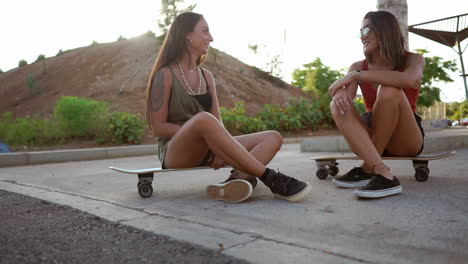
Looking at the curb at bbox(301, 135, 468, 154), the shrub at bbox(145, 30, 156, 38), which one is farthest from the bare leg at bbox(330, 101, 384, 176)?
the shrub at bbox(145, 30, 156, 38)

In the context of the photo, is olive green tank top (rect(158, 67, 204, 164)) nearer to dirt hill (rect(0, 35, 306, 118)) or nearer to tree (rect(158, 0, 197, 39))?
dirt hill (rect(0, 35, 306, 118))

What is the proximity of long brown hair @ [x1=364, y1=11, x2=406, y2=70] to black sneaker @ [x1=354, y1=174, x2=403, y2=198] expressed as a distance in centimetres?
95

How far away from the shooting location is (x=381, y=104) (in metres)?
2.89

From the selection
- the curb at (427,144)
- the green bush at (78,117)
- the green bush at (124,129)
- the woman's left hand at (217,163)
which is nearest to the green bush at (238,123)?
the green bush at (124,129)

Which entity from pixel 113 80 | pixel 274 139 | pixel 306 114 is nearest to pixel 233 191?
pixel 274 139

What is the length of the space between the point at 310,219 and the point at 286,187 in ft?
1.48

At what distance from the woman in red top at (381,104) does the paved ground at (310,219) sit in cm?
24

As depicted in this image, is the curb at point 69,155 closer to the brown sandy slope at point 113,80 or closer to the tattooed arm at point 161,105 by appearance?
the tattooed arm at point 161,105

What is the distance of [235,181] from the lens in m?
2.70

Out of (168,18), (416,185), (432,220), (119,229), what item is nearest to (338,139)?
(416,185)

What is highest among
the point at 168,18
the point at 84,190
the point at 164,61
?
the point at 168,18

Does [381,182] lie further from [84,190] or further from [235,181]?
[84,190]

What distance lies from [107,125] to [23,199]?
573cm

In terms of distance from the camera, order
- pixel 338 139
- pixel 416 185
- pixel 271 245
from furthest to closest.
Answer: pixel 338 139 < pixel 416 185 < pixel 271 245
